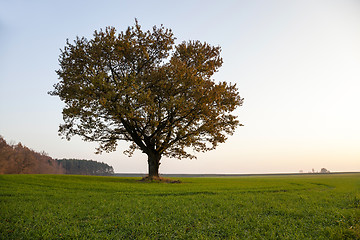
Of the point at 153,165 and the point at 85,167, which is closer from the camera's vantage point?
the point at 153,165

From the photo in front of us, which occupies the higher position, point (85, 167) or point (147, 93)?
point (147, 93)

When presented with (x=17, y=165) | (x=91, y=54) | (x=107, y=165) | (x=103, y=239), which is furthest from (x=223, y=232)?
(x=107, y=165)

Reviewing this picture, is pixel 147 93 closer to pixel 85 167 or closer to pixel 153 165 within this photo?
pixel 153 165

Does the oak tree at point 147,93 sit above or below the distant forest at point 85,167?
above

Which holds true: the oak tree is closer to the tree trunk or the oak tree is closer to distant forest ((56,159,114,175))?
the tree trunk

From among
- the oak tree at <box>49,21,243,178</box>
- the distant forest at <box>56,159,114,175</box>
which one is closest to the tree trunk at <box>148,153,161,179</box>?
the oak tree at <box>49,21,243,178</box>

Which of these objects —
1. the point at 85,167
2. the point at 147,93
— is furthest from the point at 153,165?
the point at 85,167

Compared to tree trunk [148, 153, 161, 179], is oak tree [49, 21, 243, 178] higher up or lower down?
higher up

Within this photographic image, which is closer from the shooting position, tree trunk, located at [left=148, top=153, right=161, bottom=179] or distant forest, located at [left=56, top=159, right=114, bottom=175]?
tree trunk, located at [left=148, top=153, right=161, bottom=179]

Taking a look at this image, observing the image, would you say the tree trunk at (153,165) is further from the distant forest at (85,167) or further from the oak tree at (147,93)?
the distant forest at (85,167)

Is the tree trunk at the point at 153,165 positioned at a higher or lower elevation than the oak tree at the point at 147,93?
lower

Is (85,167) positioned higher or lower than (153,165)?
lower

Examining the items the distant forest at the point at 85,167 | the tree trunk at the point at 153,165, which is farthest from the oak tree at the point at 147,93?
the distant forest at the point at 85,167

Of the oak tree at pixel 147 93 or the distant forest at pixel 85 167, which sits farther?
the distant forest at pixel 85 167
